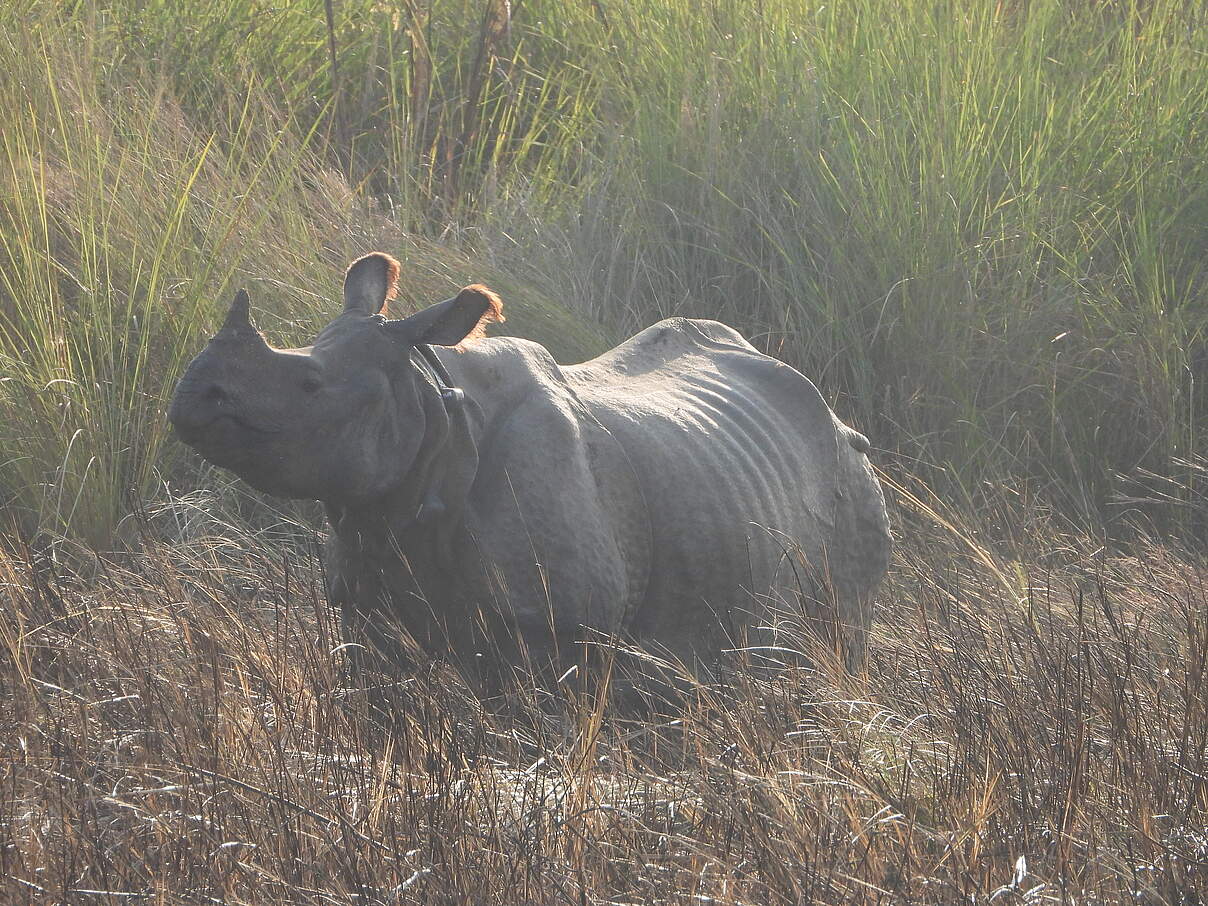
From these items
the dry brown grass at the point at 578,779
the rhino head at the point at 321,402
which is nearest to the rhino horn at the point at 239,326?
the rhino head at the point at 321,402

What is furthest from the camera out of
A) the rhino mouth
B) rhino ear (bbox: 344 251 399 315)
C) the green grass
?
the green grass

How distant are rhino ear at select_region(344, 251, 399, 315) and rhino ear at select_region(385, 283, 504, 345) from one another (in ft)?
0.59

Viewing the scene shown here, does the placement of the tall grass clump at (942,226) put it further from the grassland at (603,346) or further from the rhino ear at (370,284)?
the rhino ear at (370,284)

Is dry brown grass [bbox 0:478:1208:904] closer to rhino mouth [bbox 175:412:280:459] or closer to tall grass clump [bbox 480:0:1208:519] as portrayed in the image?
rhino mouth [bbox 175:412:280:459]

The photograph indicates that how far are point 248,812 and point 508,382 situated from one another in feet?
3.61

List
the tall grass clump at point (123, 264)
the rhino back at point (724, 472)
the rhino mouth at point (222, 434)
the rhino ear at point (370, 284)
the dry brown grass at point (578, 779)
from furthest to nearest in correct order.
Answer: the tall grass clump at point (123, 264) < the rhino back at point (724, 472) < the rhino ear at point (370, 284) < the rhino mouth at point (222, 434) < the dry brown grass at point (578, 779)

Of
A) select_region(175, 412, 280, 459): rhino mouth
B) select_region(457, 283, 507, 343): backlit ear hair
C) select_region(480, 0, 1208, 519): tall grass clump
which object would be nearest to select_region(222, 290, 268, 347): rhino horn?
select_region(175, 412, 280, 459): rhino mouth

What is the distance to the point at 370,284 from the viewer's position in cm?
342

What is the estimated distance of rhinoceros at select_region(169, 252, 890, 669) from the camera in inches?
120

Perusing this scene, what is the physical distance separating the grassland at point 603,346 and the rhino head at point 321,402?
42cm

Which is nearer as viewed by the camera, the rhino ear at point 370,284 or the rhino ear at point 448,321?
the rhino ear at point 448,321

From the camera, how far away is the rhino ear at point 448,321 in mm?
3197

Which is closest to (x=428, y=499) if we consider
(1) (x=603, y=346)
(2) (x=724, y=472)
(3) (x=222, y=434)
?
(3) (x=222, y=434)

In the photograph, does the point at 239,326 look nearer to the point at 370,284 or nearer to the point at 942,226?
the point at 370,284
